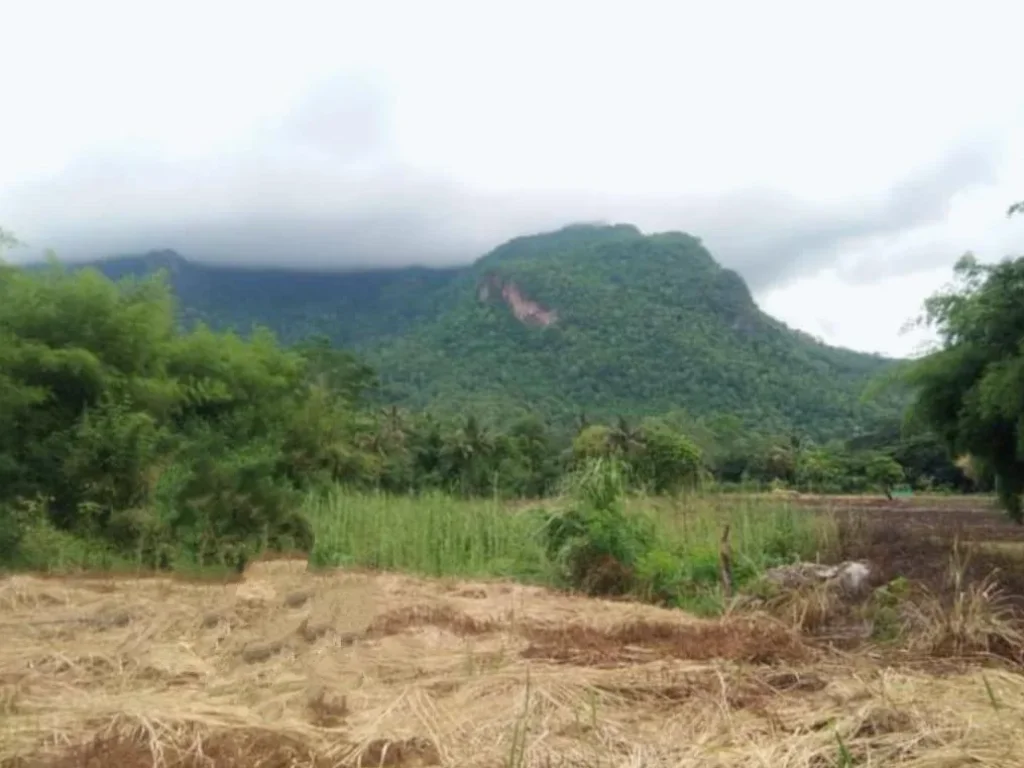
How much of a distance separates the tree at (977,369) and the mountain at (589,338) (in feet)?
87.7

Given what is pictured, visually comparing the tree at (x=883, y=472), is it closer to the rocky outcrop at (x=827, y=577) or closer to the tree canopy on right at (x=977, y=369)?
the tree canopy on right at (x=977, y=369)

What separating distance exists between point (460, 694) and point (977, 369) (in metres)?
11.4

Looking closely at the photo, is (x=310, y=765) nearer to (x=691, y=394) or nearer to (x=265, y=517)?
(x=265, y=517)

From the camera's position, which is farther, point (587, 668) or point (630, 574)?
point (630, 574)

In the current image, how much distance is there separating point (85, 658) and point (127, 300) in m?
9.98

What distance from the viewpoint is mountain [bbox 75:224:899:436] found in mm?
52469

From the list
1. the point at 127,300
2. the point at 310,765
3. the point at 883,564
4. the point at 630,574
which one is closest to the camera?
the point at 310,765

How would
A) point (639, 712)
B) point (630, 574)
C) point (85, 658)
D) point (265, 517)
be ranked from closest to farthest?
1. point (639, 712)
2. point (85, 658)
3. point (630, 574)
4. point (265, 517)

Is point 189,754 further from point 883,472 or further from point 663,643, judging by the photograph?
point 883,472

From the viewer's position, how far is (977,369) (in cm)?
1480

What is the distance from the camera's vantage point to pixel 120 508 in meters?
13.8

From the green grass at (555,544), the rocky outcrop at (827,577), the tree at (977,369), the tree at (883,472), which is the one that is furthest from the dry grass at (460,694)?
the tree at (883,472)

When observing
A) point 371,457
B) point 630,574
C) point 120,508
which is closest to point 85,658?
point 630,574

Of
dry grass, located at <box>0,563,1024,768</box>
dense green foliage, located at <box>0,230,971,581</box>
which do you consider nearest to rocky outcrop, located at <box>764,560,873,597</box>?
dense green foliage, located at <box>0,230,971,581</box>
